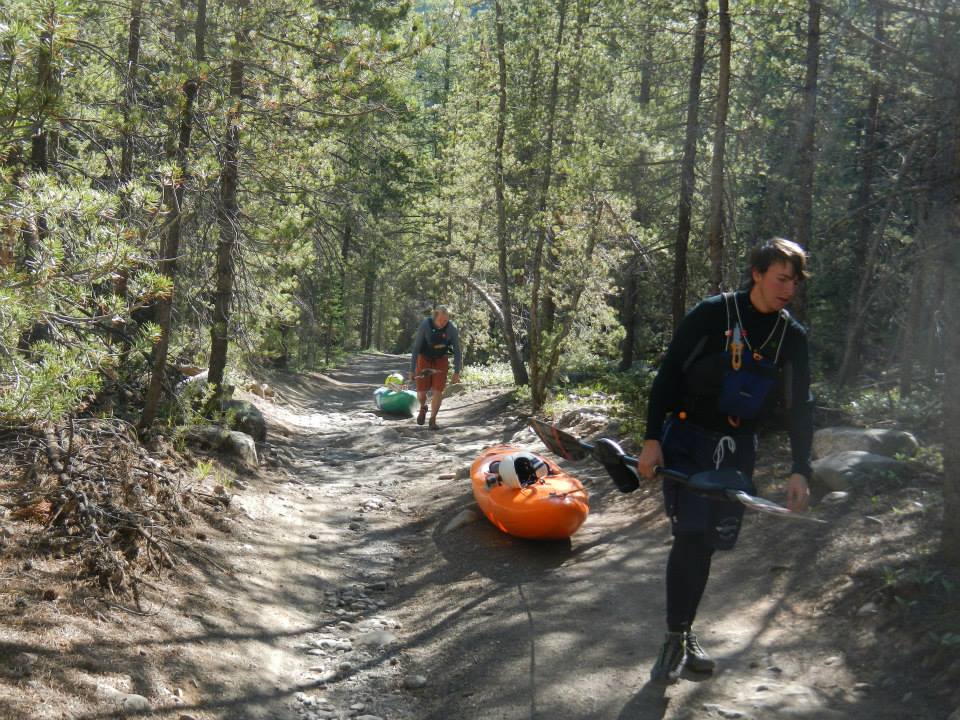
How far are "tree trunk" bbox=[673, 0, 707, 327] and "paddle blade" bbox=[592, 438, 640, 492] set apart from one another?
9.88 meters

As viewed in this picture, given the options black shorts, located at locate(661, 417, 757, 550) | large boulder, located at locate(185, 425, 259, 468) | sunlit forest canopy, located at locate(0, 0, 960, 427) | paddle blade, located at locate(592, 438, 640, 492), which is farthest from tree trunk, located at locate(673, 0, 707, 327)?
black shorts, located at locate(661, 417, 757, 550)

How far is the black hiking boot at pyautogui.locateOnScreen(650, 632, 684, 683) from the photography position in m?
4.70

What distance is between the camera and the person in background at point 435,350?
15.3 metres

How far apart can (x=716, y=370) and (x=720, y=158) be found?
8356 mm

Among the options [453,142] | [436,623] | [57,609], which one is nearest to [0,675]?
[57,609]

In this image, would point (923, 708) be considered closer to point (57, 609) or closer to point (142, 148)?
point (57, 609)

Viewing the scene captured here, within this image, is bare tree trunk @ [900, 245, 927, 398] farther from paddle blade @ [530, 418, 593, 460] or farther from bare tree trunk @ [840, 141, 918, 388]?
paddle blade @ [530, 418, 593, 460]

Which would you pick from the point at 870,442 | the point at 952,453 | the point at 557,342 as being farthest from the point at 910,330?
the point at 952,453

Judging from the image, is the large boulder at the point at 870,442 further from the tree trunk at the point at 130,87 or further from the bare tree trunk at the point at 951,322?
the tree trunk at the point at 130,87

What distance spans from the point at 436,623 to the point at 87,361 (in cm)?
341

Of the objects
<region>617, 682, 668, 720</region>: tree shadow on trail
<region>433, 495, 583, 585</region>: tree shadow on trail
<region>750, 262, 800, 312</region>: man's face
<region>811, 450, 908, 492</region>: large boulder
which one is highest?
<region>750, 262, 800, 312</region>: man's face

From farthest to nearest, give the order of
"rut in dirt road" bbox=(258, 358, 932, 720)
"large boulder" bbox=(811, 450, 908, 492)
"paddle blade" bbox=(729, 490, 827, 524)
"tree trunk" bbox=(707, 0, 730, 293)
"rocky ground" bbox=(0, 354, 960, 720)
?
1. "tree trunk" bbox=(707, 0, 730, 293)
2. "large boulder" bbox=(811, 450, 908, 492)
3. "rut in dirt road" bbox=(258, 358, 932, 720)
4. "rocky ground" bbox=(0, 354, 960, 720)
5. "paddle blade" bbox=(729, 490, 827, 524)

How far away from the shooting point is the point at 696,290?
66.4 ft

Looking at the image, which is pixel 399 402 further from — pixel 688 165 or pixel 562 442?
pixel 562 442
